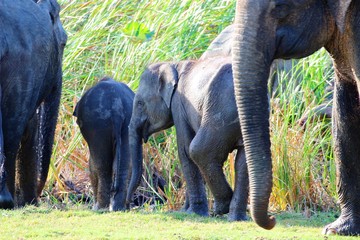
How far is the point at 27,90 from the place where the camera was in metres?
10.1

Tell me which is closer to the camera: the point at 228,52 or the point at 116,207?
the point at 116,207

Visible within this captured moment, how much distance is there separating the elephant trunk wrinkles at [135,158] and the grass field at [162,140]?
0.99 m

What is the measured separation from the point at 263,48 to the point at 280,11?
27 cm

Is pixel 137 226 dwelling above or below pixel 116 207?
above

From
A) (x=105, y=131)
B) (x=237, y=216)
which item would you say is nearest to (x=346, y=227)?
(x=237, y=216)

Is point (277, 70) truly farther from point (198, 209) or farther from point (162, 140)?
point (198, 209)

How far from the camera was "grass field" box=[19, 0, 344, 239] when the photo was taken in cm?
848

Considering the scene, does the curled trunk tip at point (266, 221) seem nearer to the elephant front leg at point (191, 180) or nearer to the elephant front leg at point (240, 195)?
the elephant front leg at point (240, 195)

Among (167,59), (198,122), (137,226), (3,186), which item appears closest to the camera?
(137,226)

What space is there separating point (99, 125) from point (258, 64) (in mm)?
5224

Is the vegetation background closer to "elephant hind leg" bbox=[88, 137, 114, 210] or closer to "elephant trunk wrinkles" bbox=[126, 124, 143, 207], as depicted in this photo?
"elephant hind leg" bbox=[88, 137, 114, 210]

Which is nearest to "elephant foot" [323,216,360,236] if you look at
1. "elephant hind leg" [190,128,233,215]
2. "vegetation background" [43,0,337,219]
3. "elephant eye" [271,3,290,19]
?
"elephant hind leg" [190,128,233,215]

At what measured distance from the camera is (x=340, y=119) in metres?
7.83

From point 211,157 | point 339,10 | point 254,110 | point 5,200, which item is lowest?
point 5,200
